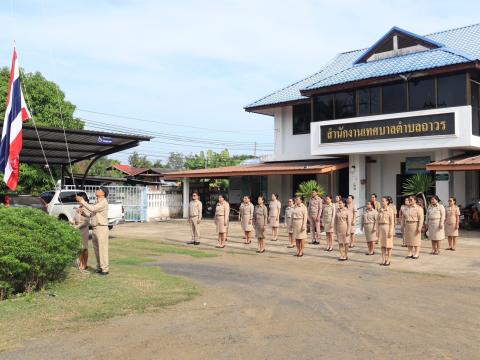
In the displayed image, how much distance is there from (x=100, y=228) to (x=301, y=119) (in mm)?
16228

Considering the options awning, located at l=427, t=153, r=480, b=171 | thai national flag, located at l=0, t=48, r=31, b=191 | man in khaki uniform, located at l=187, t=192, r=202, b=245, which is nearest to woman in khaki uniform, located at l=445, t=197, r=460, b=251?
awning, located at l=427, t=153, r=480, b=171

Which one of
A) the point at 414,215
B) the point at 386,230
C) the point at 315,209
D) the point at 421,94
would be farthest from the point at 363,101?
the point at 386,230

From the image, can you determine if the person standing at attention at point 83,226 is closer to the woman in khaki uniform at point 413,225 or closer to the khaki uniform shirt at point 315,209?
the woman in khaki uniform at point 413,225

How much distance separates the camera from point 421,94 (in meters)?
18.6

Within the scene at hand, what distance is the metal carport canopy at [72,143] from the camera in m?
19.3

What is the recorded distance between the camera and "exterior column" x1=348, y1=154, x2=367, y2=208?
21.0m

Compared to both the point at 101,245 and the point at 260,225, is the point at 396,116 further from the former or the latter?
the point at 101,245

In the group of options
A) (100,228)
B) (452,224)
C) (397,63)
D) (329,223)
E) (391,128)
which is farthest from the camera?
(397,63)

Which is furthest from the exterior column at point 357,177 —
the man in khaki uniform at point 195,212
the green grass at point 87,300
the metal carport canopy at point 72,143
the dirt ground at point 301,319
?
the green grass at point 87,300

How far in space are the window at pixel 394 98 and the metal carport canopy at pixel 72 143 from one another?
30.8 ft

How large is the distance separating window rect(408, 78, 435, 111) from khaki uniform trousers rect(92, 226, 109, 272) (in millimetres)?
13031

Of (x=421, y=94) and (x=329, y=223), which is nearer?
→ (x=329, y=223)

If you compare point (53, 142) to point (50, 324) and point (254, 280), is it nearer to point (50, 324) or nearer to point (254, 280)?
point (254, 280)

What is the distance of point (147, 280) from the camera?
9148 mm
